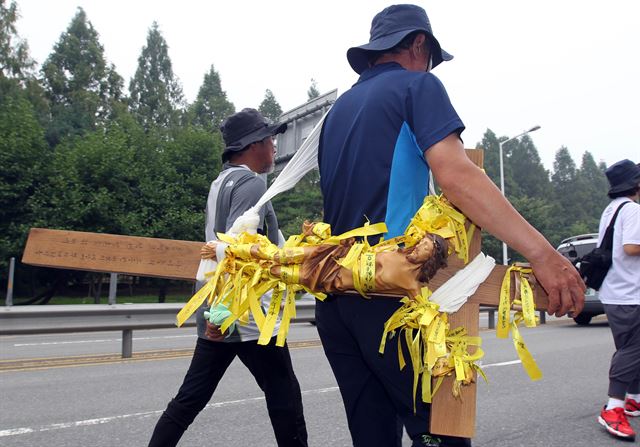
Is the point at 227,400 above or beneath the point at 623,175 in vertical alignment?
beneath

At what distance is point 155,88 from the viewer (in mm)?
51031

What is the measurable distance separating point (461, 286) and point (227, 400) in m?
4.13

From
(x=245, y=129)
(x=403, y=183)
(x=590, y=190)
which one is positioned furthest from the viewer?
(x=590, y=190)

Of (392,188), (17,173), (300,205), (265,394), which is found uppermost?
(300,205)

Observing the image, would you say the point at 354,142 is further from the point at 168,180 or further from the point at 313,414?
the point at 168,180

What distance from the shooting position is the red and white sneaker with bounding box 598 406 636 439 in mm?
4137

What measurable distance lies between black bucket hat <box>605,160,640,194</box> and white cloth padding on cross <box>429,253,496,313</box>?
3.39 m

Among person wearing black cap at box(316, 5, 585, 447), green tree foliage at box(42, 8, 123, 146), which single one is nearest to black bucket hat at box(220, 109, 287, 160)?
person wearing black cap at box(316, 5, 585, 447)

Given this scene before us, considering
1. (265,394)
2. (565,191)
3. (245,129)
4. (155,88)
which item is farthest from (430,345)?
(565,191)

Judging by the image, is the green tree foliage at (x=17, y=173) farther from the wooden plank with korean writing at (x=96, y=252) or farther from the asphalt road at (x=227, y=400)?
the wooden plank with korean writing at (x=96, y=252)

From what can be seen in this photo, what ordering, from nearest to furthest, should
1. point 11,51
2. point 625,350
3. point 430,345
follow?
point 430,345, point 625,350, point 11,51

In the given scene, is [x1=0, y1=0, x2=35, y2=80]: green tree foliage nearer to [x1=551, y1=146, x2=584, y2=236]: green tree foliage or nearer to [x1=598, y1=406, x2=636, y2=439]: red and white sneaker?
[x1=598, y1=406, x2=636, y2=439]: red and white sneaker

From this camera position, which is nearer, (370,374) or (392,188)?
(392,188)

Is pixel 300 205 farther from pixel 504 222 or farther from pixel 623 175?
pixel 504 222
